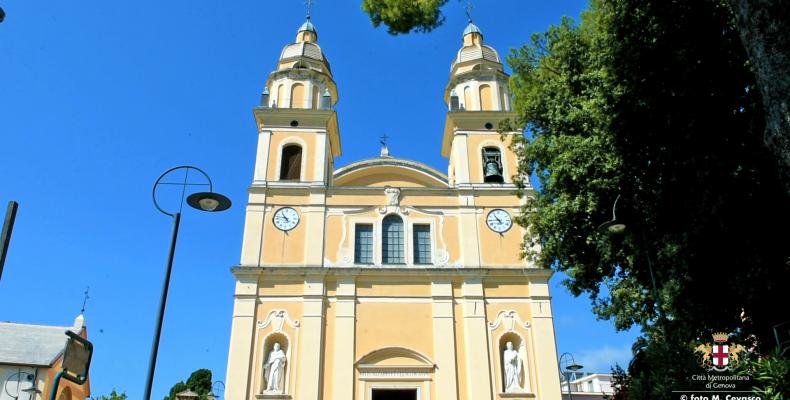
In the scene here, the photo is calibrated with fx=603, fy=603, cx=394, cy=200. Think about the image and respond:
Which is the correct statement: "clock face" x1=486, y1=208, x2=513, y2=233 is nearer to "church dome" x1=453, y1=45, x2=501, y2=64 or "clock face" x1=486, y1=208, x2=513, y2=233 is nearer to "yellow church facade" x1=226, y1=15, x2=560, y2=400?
"yellow church facade" x1=226, y1=15, x2=560, y2=400

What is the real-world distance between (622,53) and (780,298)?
5.44m

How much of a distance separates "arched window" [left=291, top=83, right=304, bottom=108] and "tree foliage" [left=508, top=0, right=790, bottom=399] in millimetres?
11010

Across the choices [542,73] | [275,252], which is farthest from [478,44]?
[275,252]

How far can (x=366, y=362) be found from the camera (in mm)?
18094

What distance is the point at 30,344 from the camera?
2898 cm

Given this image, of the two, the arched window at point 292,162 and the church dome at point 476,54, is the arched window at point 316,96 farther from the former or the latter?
the church dome at point 476,54

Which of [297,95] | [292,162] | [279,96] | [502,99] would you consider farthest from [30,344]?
[502,99]

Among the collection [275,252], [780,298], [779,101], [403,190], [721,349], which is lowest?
[721,349]

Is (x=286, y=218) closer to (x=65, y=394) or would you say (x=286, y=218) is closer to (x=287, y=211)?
(x=287, y=211)

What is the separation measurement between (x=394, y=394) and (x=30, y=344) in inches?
812

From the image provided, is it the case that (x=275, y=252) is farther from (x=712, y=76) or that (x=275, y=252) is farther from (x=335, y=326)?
(x=712, y=76)

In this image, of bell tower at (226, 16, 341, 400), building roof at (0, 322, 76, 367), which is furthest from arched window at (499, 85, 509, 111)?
building roof at (0, 322, 76, 367)

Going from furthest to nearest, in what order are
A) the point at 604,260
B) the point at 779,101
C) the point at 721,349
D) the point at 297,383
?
the point at 297,383 < the point at 604,260 < the point at 721,349 < the point at 779,101

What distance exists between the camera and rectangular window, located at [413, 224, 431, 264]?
20.1 meters
